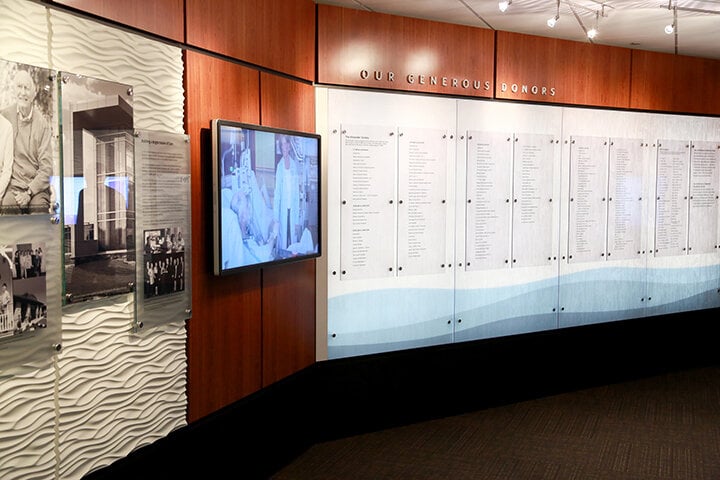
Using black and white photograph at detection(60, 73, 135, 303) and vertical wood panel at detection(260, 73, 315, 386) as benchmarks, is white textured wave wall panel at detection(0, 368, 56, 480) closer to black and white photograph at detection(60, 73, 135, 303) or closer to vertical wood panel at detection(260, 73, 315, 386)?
black and white photograph at detection(60, 73, 135, 303)

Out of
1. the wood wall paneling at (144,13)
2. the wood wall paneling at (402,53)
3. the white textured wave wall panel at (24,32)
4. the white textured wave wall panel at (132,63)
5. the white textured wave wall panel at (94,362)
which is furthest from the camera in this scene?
the wood wall paneling at (402,53)

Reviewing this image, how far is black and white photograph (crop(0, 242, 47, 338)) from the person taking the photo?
7.96 ft

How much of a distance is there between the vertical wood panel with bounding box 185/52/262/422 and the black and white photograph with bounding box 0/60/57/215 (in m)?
0.91

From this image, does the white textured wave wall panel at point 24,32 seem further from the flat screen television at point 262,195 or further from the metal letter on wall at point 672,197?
the metal letter on wall at point 672,197

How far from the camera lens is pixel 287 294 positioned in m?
4.41

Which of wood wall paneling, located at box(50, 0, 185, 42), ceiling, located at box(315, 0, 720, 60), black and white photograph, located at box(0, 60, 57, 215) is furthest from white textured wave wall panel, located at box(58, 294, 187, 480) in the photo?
ceiling, located at box(315, 0, 720, 60)

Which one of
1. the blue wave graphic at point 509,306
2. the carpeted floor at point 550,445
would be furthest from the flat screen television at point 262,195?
the carpeted floor at point 550,445

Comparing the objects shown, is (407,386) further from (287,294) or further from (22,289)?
(22,289)

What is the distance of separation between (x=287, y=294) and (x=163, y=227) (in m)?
1.30

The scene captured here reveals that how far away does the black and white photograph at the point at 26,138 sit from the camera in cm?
240

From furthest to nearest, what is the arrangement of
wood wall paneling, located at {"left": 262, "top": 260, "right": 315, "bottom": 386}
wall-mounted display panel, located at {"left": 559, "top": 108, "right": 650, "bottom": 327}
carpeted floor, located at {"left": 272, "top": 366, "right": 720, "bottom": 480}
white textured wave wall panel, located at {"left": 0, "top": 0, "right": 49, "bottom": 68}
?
wall-mounted display panel, located at {"left": 559, "top": 108, "right": 650, "bottom": 327}
carpeted floor, located at {"left": 272, "top": 366, "right": 720, "bottom": 480}
wood wall paneling, located at {"left": 262, "top": 260, "right": 315, "bottom": 386}
white textured wave wall panel, located at {"left": 0, "top": 0, "right": 49, "bottom": 68}

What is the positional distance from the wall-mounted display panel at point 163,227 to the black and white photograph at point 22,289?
56 centimetres

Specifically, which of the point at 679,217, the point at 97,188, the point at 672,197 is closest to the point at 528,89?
the point at 672,197

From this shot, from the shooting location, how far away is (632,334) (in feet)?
21.1
